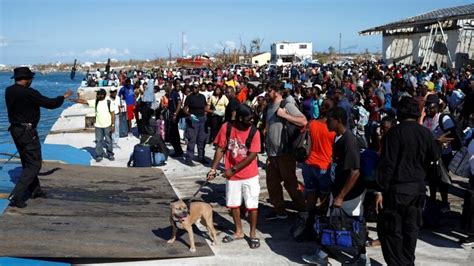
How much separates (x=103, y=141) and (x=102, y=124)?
24.5 inches

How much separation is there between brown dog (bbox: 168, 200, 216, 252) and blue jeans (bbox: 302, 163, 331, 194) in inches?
49.6

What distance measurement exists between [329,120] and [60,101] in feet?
11.8

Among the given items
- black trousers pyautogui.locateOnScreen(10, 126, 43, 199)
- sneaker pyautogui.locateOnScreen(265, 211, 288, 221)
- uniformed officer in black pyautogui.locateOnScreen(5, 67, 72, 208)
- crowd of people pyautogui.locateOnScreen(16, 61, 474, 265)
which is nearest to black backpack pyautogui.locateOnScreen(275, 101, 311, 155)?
crowd of people pyautogui.locateOnScreen(16, 61, 474, 265)

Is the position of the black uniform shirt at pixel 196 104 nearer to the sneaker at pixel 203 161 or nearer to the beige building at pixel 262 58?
the sneaker at pixel 203 161

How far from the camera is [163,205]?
752cm

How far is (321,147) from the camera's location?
6102mm

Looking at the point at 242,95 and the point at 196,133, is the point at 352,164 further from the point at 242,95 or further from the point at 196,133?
the point at 242,95

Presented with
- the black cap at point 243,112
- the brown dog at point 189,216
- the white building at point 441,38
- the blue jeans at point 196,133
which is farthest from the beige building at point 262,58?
the brown dog at point 189,216

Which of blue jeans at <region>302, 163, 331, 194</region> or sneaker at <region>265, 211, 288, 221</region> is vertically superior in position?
blue jeans at <region>302, 163, 331, 194</region>

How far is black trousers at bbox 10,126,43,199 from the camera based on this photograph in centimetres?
657

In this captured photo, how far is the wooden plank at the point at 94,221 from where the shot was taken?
211 inches

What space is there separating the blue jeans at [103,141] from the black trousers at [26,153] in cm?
416

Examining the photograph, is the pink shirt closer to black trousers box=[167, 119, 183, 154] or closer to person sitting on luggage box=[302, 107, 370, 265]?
person sitting on luggage box=[302, 107, 370, 265]

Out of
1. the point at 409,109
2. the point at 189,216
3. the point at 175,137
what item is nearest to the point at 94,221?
the point at 189,216
